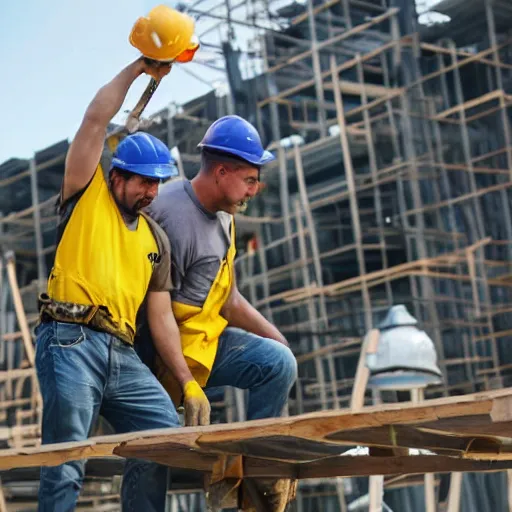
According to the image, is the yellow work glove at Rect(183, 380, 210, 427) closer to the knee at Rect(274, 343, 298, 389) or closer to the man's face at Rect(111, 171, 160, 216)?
the knee at Rect(274, 343, 298, 389)

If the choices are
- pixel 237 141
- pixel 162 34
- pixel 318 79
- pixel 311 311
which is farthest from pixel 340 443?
pixel 318 79

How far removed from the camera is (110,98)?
11.2 ft

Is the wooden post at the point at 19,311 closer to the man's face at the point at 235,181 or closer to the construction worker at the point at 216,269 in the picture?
the construction worker at the point at 216,269

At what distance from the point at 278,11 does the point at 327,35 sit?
719 millimetres

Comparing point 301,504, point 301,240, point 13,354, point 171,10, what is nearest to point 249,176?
point 171,10

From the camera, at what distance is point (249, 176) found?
3811 millimetres

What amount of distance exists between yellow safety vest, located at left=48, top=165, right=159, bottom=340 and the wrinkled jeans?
98 mm

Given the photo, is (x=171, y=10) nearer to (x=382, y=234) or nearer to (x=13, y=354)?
(x=382, y=234)

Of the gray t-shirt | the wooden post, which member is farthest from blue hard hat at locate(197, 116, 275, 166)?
the wooden post

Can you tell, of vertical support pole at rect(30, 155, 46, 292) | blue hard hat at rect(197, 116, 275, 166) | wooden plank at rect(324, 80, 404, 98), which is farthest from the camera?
vertical support pole at rect(30, 155, 46, 292)

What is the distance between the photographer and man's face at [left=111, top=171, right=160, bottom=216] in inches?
142

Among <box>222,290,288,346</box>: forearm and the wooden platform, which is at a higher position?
<box>222,290,288,346</box>: forearm

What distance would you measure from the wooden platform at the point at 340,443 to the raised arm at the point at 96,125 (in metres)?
0.82

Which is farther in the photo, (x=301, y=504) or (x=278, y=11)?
(x=278, y=11)
